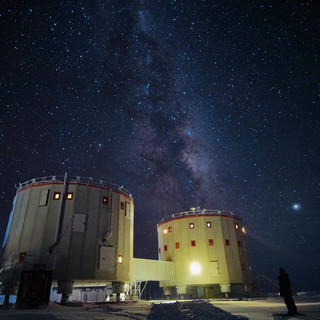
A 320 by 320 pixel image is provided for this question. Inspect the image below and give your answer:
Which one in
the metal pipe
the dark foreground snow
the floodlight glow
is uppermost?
the metal pipe

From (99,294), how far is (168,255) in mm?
16115

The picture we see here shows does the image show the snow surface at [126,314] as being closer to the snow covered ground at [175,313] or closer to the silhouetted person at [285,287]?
the snow covered ground at [175,313]

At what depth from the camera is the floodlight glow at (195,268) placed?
32.8 metres

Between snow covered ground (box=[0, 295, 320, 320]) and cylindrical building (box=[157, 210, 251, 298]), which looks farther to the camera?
cylindrical building (box=[157, 210, 251, 298])

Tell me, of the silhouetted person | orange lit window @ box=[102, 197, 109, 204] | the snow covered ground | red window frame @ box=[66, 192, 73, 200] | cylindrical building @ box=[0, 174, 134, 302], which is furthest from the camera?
orange lit window @ box=[102, 197, 109, 204]

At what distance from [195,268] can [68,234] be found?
1812cm

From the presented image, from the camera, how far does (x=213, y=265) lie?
3256 centimetres

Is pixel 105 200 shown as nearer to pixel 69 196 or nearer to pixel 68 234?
pixel 69 196

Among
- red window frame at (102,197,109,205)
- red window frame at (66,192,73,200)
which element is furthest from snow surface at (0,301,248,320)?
red window frame at (102,197,109,205)

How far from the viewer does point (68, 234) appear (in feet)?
71.6

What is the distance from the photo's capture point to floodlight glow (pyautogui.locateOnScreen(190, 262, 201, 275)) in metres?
32.8

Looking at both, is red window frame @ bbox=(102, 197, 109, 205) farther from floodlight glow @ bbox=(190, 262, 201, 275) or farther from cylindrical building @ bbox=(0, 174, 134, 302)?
floodlight glow @ bbox=(190, 262, 201, 275)

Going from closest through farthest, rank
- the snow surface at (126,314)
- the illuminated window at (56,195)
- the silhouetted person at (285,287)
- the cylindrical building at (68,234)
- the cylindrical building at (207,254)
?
1. the silhouetted person at (285,287)
2. the snow surface at (126,314)
3. the cylindrical building at (68,234)
4. the illuminated window at (56,195)
5. the cylindrical building at (207,254)

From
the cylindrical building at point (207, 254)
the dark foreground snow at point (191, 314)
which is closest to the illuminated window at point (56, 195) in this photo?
the dark foreground snow at point (191, 314)
